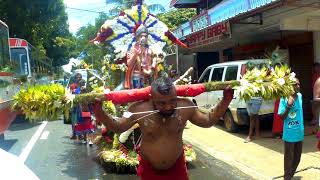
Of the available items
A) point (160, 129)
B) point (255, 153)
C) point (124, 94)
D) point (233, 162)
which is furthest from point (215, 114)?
point (255, 153)

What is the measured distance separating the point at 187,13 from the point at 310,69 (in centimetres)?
2052

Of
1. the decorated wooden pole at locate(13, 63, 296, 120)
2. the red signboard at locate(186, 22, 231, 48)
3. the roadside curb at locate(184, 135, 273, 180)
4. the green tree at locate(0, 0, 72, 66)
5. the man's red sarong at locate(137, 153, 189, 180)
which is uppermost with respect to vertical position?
the green tree at locate(0, 0, 72, 66)

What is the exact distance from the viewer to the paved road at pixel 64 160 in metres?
8.08

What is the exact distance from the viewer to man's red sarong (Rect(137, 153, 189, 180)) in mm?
4379

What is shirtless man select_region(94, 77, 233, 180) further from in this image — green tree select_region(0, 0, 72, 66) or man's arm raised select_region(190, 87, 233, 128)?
green tree select_region(0, 0, 72, 66)

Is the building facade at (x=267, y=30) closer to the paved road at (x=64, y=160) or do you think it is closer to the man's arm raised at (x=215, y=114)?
the paved road at (x=64, y=160)

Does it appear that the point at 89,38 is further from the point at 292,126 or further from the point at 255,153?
the point at 292,126

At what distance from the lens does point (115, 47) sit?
895 centimetres

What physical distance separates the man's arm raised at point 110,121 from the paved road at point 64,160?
3.57 m

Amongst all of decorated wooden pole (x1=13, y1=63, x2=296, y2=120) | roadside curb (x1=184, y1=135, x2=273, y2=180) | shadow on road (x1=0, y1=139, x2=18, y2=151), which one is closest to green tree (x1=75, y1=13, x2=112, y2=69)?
shadow on road (x1=0, y1=139, x2=18, y2=151)

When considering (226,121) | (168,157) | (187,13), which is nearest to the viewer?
(168,157)

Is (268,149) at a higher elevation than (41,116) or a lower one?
lower

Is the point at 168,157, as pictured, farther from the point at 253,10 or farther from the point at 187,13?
the point at 187,13

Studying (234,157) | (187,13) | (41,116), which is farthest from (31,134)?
(187,13)
